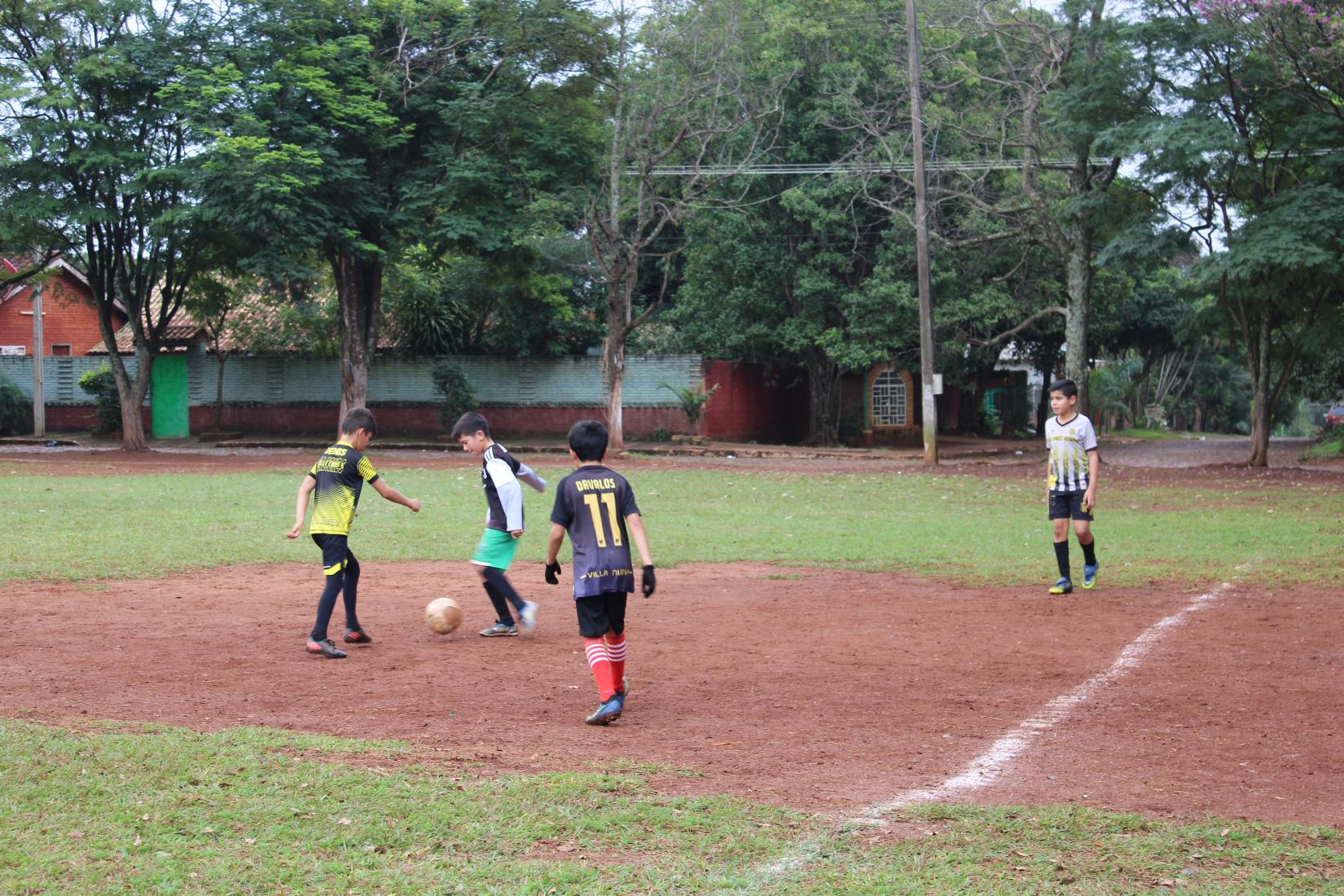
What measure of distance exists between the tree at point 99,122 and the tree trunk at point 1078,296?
20137 millimetres

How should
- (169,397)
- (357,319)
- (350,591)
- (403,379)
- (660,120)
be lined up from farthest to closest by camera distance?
(169,397)
(403,379)
(357,319)
(660,120)
(350,591)

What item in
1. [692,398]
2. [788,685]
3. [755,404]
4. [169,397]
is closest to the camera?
[788,685]

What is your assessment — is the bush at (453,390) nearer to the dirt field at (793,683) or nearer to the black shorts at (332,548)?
the dirt field at (793,683)

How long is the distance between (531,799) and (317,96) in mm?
28155

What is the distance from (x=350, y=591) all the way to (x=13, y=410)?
36949mm

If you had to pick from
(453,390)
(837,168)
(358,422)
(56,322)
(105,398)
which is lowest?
(358,422)

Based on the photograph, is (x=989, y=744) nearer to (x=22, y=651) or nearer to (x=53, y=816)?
(x=53, y=816)

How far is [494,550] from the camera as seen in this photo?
31.1ft

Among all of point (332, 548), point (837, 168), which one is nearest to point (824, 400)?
point (837, 168)

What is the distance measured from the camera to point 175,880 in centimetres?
440

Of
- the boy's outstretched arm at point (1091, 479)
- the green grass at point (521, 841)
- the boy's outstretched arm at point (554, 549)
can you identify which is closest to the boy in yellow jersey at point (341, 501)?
the boy's outstretched arm at point (554, 549)

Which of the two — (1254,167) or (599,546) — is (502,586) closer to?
(599,546)

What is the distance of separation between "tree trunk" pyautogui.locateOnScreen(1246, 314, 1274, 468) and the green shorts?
2219cm

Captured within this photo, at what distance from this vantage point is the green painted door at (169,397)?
140 feet
